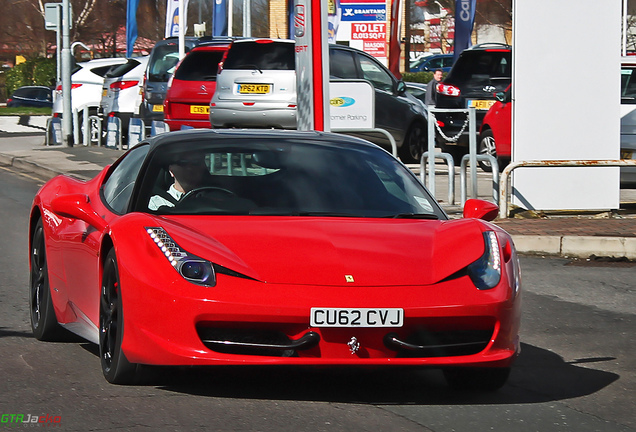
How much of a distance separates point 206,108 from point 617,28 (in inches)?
355

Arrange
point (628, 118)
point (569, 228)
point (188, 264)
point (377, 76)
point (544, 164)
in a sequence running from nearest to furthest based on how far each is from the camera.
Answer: point (188, 264), point (569, 228), point (544, 164), point (628, 118), point (377, 76)

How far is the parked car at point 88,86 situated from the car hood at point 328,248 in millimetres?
22793

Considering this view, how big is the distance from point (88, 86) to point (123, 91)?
11.1ft

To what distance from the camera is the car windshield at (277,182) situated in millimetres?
5859

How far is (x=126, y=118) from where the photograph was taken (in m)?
25.1

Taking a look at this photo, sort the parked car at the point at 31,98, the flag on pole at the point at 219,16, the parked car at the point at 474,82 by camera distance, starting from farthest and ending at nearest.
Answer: the parked car at the point at 31,98 < the flag on pole at the point at 219,16 < the parked car at the point at 474,82

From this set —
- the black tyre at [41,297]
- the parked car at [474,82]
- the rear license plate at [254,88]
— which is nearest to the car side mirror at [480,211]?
the black tyre at [41,297]

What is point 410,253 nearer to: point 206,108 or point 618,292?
point 618,292

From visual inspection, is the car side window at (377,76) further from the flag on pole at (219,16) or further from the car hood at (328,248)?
the car hood at (328,248)

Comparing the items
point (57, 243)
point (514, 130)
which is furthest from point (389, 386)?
point (514, 130)

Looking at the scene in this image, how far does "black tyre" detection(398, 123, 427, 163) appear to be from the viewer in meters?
20.6

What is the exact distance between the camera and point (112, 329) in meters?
5.43

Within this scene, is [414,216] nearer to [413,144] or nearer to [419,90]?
[413,144]

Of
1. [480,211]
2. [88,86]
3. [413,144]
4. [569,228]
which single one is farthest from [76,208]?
[88,86]
